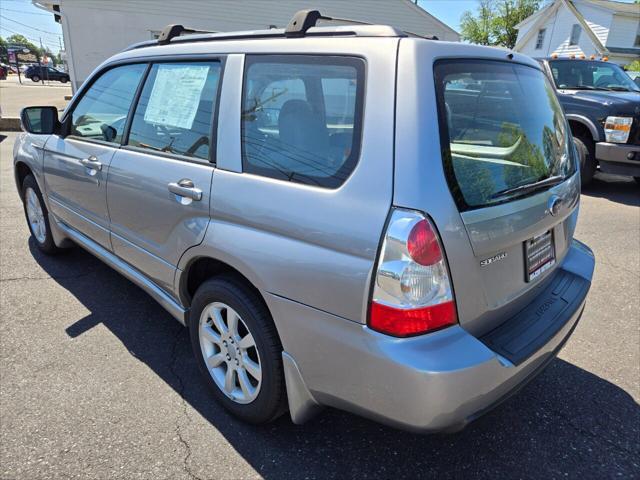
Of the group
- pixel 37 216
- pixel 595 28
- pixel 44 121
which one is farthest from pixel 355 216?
pixel 595 28

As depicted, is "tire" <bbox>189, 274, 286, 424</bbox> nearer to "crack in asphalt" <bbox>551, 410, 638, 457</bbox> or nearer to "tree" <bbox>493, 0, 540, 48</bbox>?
"crack in asphalt" <bbox>551, 410, 638, 457</bbox>

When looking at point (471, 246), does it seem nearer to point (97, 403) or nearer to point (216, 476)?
point (216, 476)

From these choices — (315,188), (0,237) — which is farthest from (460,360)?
(0,237)

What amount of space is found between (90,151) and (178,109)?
0.95 meters

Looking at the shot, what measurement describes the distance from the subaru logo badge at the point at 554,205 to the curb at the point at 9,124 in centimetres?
1434

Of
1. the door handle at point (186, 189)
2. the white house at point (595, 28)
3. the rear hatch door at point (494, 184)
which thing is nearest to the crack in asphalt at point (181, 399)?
the door handle at point (186, 189)

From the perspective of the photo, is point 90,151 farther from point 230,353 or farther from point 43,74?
point 43,74

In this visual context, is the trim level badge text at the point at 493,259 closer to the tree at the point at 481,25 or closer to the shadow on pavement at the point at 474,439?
the shadow on pavement at the point at 474,439

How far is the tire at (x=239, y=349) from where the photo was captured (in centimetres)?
206

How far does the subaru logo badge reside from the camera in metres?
2.12

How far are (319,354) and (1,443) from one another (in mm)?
1604

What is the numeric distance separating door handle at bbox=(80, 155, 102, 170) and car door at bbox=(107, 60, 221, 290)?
185mm

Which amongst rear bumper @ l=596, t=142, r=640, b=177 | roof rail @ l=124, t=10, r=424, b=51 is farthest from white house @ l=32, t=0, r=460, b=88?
roof rail @ l=124, t=10, r=424, b=51

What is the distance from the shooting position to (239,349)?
7.41 ft
